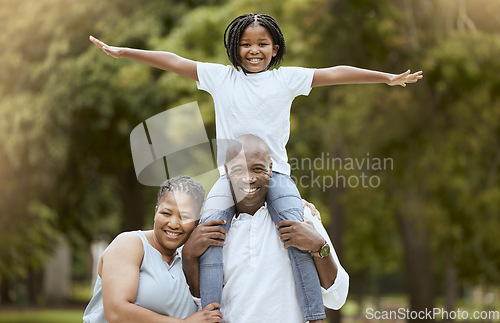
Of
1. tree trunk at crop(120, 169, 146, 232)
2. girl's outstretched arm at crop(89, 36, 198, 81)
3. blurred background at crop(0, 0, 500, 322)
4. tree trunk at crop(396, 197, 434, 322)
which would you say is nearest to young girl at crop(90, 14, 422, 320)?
girl's outstretched arm at crop(89, 36, 198, 81)

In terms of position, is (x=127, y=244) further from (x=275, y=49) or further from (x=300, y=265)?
(x=275, y=49)

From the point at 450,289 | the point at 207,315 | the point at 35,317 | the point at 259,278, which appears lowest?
the point at 35,317

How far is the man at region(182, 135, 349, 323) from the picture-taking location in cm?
322

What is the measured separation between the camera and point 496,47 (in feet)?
36.4

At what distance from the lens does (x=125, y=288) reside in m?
3.02

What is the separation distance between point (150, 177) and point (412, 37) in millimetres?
8692

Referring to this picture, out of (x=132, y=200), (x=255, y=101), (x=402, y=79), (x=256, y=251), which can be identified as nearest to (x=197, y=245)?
(x=256, y=251)

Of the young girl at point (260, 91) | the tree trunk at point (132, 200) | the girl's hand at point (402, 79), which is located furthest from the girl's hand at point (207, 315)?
the tree trunk at point (132, 200)

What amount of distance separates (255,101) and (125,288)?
1.16 meters

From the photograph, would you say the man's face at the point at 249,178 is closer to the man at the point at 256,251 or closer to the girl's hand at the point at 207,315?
the man at the point at 256,251

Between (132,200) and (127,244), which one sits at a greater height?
(132,200)

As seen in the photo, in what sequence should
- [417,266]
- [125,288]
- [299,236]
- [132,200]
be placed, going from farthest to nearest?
[132,200], [417,266], [299,236], [125,288]

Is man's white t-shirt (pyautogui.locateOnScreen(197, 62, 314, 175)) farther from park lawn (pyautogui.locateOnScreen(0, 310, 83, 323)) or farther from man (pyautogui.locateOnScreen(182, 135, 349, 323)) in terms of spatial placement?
park lawn (pyautogui.locateOnScreen(0, 310, 83, 323))

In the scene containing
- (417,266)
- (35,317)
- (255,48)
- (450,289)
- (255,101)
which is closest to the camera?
(255,101)
